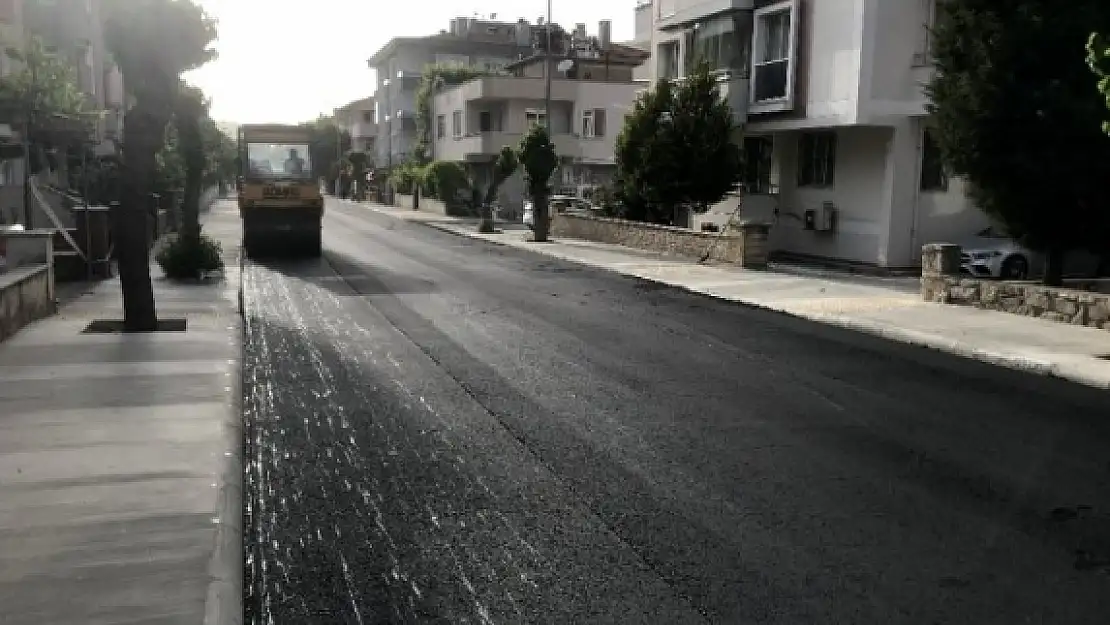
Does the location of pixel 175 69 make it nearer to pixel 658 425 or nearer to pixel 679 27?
pixel 658 425

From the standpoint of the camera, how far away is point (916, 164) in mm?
23547

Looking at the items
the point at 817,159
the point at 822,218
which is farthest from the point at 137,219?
the point at 817,159

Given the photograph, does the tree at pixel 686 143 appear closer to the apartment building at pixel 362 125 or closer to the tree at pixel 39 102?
the tree at pixel 39 102

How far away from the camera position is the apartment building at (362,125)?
110000 millimetres

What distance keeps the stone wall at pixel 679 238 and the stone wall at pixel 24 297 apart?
15052 mm

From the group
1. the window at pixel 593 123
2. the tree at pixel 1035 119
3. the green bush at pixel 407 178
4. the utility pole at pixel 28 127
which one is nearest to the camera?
the tree at pixel 1035 119

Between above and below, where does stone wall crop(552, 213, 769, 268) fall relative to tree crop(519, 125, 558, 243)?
below

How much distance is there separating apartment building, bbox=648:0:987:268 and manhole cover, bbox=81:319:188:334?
16.7 metres

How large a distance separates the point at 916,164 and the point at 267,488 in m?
20.7

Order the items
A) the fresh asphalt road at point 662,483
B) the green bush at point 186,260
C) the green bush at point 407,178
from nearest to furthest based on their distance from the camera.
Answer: the fresh asphalt road at point 662,483
the green bush at point 186,260
the green bush at point 407,178

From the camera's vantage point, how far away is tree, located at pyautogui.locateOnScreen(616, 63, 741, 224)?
26.6 m

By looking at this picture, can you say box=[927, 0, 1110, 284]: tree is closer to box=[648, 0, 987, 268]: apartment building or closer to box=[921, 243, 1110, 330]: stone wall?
box=[921, 243, 1110, 330]: stone wall

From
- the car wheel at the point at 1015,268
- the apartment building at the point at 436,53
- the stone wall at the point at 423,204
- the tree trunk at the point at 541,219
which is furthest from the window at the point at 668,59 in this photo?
the apartment building at the point at 436,53

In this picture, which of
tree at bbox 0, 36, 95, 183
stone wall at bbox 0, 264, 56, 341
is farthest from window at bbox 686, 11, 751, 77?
stone wall at bbox 0, 264, 56, 341
